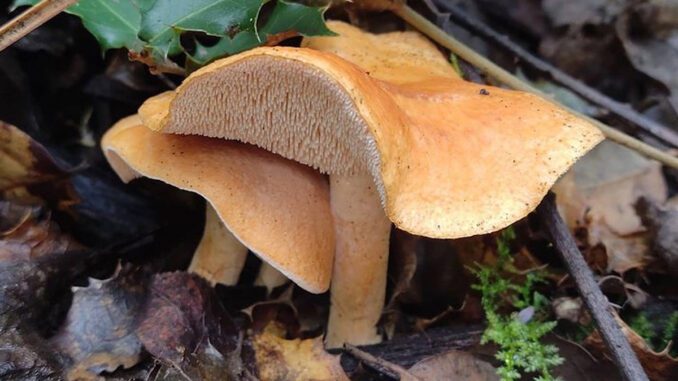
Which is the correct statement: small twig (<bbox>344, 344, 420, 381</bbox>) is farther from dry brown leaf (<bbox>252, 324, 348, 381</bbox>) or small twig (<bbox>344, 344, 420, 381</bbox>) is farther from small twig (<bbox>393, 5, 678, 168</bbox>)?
small twig (<bbox>393, 5, 678, 168</bbox>)

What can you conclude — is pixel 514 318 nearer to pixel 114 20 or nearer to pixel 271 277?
pixel 271 277

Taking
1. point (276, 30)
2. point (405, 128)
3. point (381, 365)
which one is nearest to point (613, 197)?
point (381, 365)

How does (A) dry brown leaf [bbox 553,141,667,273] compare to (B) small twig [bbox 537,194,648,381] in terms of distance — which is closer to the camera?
(B) small twig [bbox 537,194,648,381]

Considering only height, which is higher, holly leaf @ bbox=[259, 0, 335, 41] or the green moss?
holly leaf @ bbox=[259, 0, 335, 41]

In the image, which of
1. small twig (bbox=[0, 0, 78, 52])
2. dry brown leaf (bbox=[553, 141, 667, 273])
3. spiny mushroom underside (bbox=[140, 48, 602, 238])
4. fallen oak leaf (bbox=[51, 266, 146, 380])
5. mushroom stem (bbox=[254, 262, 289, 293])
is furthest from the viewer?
dry brown leaf (bbox=[553, 141, 667, 273])

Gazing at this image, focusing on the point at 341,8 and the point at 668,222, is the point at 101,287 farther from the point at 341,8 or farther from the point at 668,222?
the point at 668,222

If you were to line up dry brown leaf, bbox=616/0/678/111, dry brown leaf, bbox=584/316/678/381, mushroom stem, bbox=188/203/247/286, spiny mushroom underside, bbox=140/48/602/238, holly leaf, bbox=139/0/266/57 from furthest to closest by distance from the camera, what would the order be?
dry brown leaf, bbox=616/0/678/111 < mushroom stem, bbox=188/203/247/286 < dry brown leaf, bbox=584/316/678/381 < holly leaf, bbox=139/0/266/57 < spiny mushroom underside, bbox=140/48/602/238

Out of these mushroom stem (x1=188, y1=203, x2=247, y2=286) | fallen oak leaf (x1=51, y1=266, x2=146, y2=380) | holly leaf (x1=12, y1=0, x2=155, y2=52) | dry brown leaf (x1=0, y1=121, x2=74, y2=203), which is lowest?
mushroom stem (x1=188, y1=203, x2=247, y2=286)

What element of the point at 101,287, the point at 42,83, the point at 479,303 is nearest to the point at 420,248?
the point at 479,303

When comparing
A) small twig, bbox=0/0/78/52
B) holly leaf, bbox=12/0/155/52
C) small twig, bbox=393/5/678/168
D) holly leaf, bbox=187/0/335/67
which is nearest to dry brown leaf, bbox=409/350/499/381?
small twig, bbox=393/5/678/168
